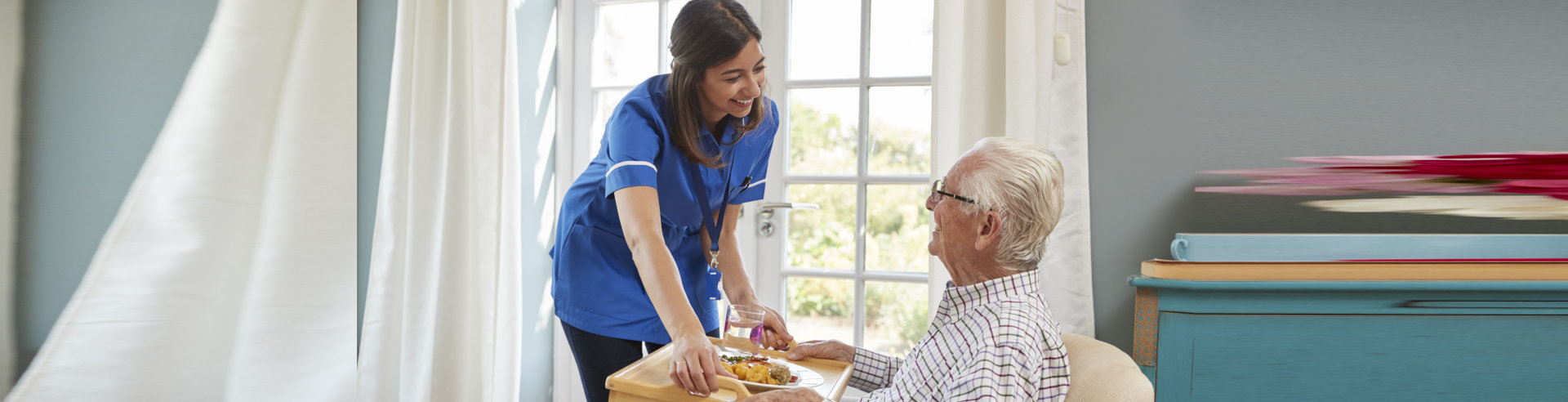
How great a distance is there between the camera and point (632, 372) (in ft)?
4.21

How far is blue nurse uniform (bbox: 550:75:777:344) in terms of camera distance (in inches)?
62.1

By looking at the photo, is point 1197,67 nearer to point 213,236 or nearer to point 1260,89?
point 1260,89

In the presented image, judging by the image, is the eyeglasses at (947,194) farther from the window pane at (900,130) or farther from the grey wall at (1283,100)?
the window pane at (900,130)

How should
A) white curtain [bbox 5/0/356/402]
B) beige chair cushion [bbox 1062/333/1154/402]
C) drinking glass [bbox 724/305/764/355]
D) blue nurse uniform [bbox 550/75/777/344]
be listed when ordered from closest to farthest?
beige chair cushion [bbox 1062/333/1154/402] → drinking glass [bbox 724/305/764/355] → blue nurse uniform [bbox 550/75/777/344] → white curtain [bbox 5/0/356/402]

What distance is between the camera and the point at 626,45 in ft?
9.07

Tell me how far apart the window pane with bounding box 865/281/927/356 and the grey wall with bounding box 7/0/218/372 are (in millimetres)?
2247

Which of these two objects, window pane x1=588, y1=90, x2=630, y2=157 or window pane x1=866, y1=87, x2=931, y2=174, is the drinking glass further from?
window pane x1=588, y1=90, x2=630, y2=157

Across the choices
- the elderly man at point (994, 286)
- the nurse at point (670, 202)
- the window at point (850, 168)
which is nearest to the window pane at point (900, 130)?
the window at point (850, 168)

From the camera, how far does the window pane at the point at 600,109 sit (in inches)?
108

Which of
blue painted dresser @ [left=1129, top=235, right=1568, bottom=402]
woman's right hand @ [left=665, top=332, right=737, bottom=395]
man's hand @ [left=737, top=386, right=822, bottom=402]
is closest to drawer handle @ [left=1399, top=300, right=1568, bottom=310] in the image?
blue painted dresser @ [left=1129, top=235, right=1568, bottom=402]

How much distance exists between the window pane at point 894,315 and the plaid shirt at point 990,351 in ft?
3.80

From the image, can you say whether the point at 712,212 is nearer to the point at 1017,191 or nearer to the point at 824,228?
the point at 1017,191

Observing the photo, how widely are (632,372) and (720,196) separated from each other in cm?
55

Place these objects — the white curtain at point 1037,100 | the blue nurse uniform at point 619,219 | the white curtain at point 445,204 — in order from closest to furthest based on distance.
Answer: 1. the blue nurse uniform at point 619,219
2. the white curtain at point 1037,100
3. the white curtain at point 445,204
